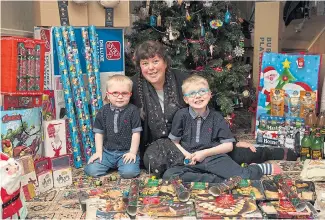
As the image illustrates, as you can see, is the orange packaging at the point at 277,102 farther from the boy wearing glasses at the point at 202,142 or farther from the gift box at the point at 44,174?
the gift box at the point at 44,174

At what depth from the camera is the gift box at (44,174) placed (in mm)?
2738

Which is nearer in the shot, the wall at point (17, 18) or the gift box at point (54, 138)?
the gift box at point (54, 138)

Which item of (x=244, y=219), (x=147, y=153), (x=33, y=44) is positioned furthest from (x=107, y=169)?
(x=244, y=219)

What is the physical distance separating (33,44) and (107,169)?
42.2 inches

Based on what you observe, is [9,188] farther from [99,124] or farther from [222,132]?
[222,132]

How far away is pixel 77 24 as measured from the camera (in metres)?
→ 3.53

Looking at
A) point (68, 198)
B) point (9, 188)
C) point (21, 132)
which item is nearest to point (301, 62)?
point (68, 198)

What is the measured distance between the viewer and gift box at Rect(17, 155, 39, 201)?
256 centimetres

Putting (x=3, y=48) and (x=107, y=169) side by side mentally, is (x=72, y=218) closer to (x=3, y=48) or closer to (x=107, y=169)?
(x=107, y=169)

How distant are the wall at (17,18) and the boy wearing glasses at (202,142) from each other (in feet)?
4.56

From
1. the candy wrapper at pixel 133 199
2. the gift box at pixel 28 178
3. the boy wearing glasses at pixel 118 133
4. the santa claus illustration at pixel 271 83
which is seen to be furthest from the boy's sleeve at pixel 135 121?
the santa claus illustration at pixel 271 83

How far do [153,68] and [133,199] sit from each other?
110 centimetres

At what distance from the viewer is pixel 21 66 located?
109 inches

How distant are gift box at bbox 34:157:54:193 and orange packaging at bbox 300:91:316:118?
230 centimetres
